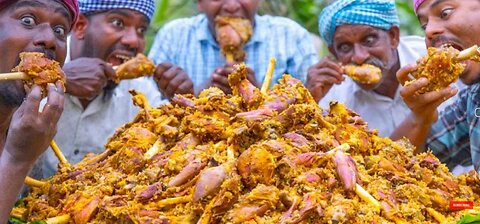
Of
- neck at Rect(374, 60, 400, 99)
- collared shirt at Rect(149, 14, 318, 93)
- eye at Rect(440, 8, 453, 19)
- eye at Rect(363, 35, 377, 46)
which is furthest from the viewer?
collared shirt at Rect(149, 14, 318, 93)

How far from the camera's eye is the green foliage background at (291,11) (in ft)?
23.9

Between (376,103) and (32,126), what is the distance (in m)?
2.63

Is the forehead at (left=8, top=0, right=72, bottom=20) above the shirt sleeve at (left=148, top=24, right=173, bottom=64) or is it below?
above

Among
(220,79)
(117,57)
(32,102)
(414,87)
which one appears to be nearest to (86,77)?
(117,57)

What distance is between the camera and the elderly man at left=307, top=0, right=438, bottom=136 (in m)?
4.54

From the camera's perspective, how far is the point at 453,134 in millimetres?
3590

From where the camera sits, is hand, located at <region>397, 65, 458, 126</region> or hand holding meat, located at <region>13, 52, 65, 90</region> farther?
hand, located at <region>397, 65, 458, 126</region>

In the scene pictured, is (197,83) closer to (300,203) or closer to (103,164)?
(103,164)

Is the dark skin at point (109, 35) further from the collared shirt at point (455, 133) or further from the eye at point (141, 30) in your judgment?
the collared shirt at point (455, 133)

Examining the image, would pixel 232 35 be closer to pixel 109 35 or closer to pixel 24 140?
pixel 109 35

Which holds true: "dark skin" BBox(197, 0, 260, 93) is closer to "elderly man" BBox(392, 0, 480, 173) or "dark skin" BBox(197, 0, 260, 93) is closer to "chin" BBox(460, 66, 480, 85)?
"elderly man" BBox(392, 0, 480, 173)

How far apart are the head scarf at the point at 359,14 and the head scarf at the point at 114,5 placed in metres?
0.99

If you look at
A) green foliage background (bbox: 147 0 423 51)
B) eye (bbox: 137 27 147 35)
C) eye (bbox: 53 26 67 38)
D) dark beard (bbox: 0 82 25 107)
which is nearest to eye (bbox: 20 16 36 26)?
eye (bbox: 53 26 67 38)

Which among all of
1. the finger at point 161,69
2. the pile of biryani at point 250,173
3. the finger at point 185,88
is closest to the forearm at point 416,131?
the pile of biryani at point 250,173
